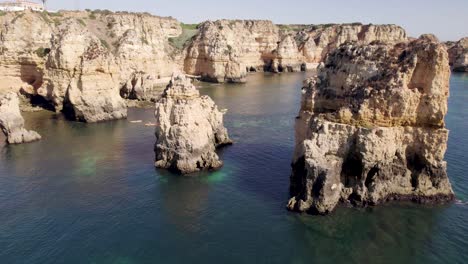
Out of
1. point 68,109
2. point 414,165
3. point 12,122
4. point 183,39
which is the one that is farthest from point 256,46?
point 414,165

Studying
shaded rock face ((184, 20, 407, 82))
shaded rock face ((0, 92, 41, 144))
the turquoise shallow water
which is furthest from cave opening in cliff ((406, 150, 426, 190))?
shaded rock face ((184, 20, 407, 82))

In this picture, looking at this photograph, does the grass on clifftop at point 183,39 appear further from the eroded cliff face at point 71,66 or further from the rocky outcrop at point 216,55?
the eroded cliff face at point 71,66

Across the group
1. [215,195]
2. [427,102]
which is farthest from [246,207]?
[427,102]

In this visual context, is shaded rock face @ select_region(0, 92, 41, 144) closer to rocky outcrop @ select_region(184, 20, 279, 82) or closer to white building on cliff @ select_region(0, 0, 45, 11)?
white building on cliff @ select_region(0, 0, 45, 11)

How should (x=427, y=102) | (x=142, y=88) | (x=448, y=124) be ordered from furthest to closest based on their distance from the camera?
(x=142, y=88), (x=448, y=124), (x=427, y=102)

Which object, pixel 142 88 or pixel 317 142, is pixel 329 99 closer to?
pixel 317 142

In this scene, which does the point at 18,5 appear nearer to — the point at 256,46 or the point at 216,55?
the point at 216,55

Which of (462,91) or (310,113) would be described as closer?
(310,113)
